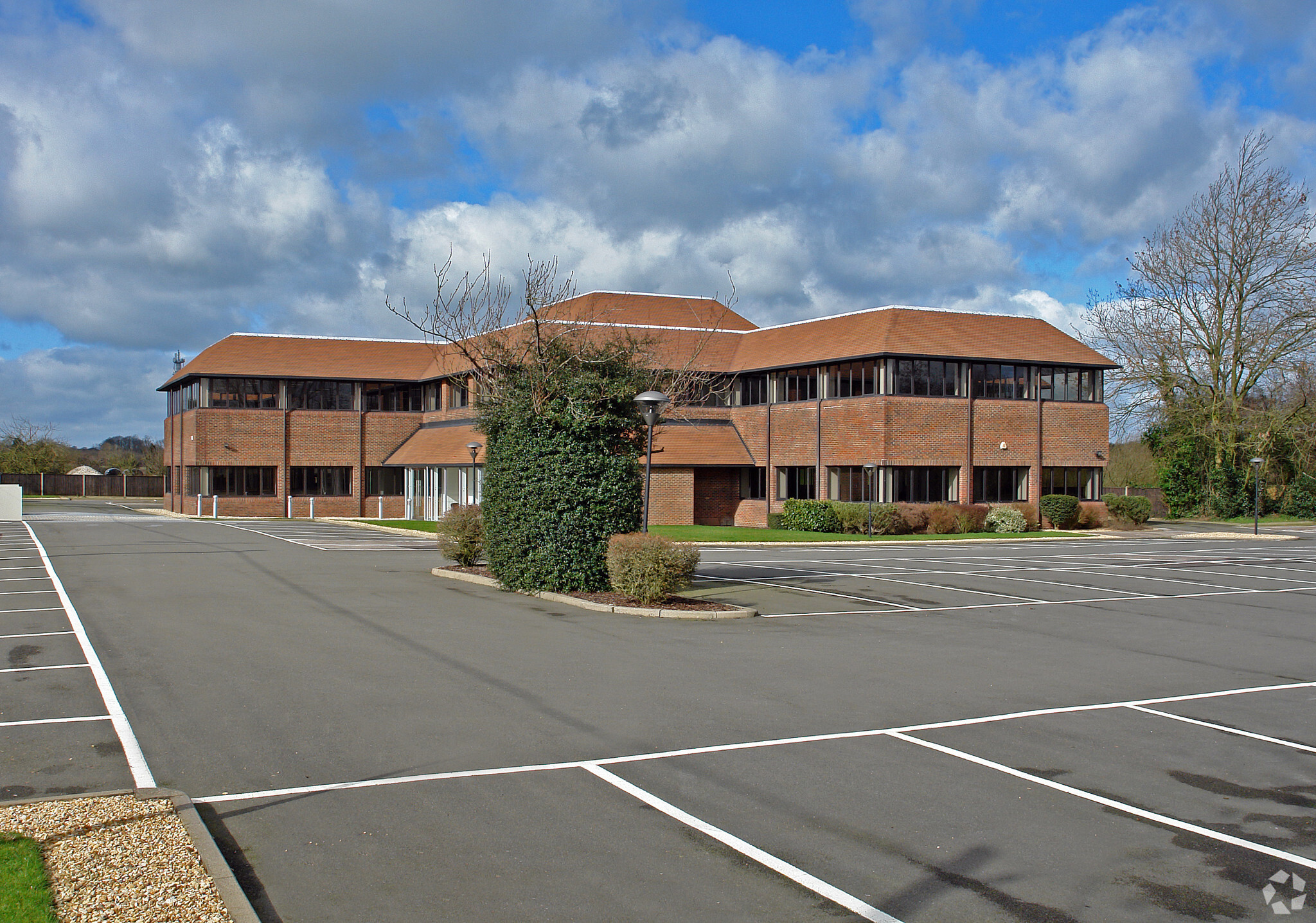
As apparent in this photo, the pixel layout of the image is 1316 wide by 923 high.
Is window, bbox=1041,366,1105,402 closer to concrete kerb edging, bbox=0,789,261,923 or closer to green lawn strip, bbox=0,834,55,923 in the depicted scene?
concrete kerb edging, bbox=0,789,261,923

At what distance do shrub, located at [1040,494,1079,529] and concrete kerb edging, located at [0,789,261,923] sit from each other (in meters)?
37.6

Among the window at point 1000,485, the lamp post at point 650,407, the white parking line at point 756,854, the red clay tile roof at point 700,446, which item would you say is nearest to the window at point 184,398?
the red clay tile roof at point 700,446

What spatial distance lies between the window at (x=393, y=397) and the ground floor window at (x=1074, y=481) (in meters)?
29.3

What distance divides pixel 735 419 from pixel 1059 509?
1338cm

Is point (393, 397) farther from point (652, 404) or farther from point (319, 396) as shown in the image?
point (652, 404)

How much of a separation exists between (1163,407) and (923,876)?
179 ft

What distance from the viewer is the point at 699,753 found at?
24.4 feet

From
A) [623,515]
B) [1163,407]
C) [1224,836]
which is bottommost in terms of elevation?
[1224,836]

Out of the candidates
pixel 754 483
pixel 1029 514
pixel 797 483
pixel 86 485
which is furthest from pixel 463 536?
pixel 86 485

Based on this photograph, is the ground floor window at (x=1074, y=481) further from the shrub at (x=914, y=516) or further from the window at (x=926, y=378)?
the shrub at (x=914, y=516)

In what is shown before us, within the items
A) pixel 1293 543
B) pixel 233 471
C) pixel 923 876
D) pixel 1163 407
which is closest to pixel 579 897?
pixel 923 876

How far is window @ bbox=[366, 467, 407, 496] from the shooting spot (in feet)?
164

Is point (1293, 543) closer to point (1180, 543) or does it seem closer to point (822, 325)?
point (1180, 543)

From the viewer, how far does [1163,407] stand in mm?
53438
